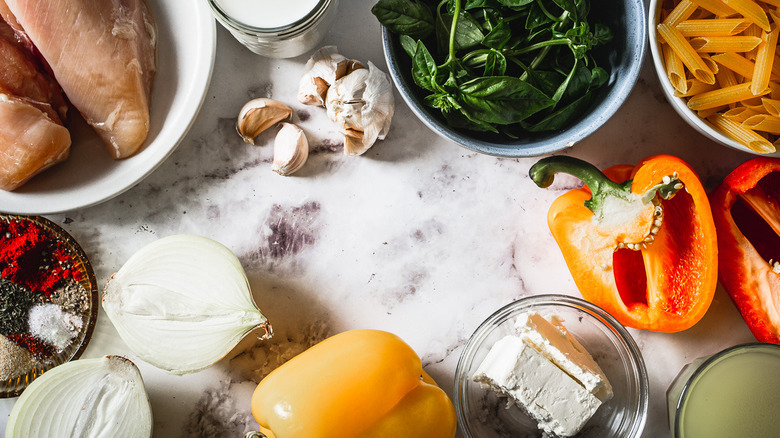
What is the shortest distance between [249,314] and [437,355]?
0.35 metres

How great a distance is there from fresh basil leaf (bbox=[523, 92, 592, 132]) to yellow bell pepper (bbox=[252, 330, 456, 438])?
0.42 metres

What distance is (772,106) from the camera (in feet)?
2.88

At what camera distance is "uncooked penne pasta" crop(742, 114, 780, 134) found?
0.88 m

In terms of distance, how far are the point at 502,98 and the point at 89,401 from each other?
0.83 meters

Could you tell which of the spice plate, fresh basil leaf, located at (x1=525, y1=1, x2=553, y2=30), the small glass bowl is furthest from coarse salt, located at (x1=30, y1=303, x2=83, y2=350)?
fresh basil leaf, located at (x1=525, y1=1, x2=553, y2=30)

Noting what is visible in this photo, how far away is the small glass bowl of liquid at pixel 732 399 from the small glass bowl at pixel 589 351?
0.25 ft

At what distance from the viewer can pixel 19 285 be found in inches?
39.0

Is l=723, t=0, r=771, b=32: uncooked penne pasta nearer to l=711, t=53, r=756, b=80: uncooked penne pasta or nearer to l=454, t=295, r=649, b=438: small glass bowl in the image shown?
l=711, t=53, r=756, b=80: uncooked penne pasta

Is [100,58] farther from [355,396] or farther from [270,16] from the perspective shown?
[355,396]

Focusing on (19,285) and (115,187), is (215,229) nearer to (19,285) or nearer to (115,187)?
(115,187)

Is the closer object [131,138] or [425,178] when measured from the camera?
[131,138]

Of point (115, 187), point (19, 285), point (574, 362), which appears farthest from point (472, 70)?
point (19, 285)

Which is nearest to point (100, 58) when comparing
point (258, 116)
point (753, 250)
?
point (258, 116)

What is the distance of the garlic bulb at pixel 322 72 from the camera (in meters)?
1.01
